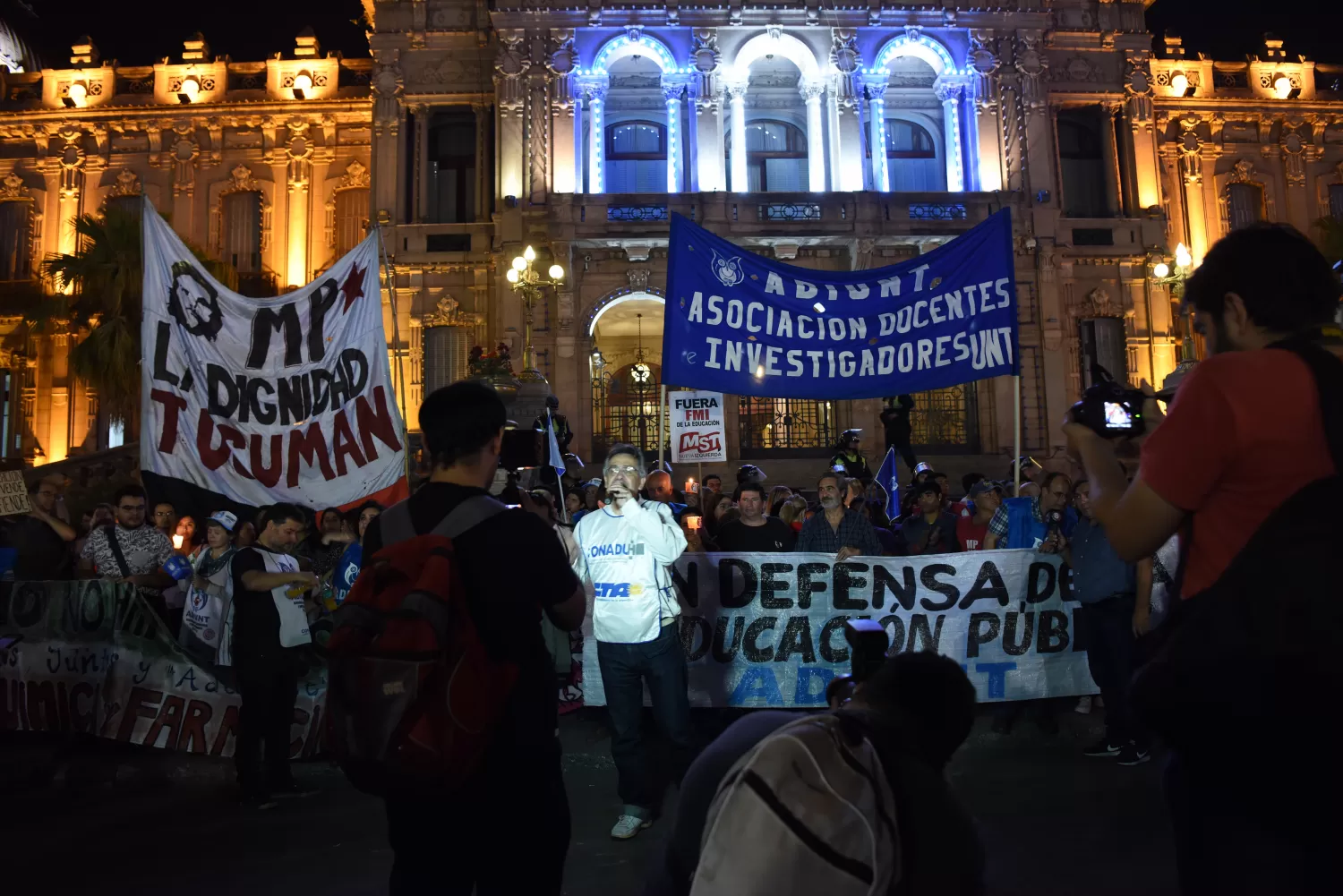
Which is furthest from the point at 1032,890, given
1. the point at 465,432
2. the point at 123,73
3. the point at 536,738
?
the point at 123,73

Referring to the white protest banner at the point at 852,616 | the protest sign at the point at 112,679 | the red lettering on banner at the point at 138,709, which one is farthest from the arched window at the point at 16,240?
the white protest banner at the point at 852,616

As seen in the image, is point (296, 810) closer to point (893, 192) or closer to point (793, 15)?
point (893, 192)

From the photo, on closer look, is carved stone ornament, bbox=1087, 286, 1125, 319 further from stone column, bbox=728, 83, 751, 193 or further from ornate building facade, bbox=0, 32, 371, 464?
ornate building facade, bbox=0, 32, 371, 464

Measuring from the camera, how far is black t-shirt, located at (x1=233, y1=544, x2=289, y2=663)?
6.50 metres

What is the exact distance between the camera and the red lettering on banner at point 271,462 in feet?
27.0

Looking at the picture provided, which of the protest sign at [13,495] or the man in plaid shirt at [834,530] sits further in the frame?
the protest sign at [13,495]

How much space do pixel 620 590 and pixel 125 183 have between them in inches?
1157

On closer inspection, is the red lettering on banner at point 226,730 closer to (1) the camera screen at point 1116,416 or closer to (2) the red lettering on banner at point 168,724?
(2) the red lettering on banner at point 168,724

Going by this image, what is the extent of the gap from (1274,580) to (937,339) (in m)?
6.93

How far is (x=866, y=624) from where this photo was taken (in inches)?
79.3

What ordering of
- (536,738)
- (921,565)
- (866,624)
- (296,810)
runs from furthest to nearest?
1. (921,565)
2. (296,810)
3. (536,738)
4. (866,624)

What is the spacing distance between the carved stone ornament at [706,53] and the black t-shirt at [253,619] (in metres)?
20.8

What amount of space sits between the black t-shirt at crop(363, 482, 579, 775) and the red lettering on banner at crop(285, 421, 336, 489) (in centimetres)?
572

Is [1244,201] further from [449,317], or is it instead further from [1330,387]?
[1330,387]
